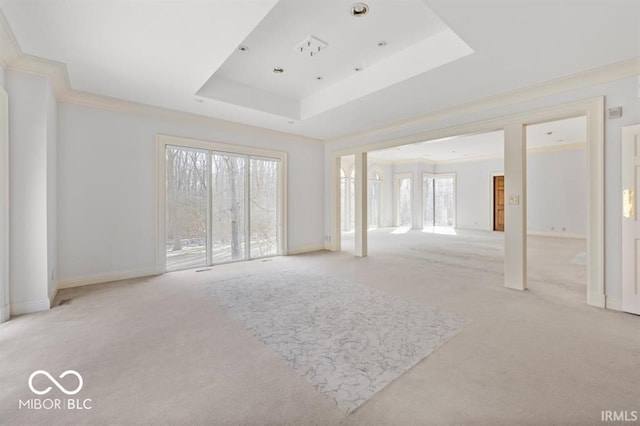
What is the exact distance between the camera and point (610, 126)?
10.1ft

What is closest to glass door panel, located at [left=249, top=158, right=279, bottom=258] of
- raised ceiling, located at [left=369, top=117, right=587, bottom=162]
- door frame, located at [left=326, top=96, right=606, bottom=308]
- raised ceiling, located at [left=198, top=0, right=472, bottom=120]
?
raised ceiling, located at [left=198, top=0, right=472, bottom=120]

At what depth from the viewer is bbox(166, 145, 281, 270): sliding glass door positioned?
15.8 feet

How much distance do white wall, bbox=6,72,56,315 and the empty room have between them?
17 mm

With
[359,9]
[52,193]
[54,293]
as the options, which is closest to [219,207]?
[52,193]

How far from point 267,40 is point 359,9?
42.7 inches

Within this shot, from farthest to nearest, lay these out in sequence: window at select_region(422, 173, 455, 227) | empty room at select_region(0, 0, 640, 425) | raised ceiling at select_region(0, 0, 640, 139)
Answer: window at select_region(422, 173, 455, 227) < raised ceiling at select_region(0, 0, 640, 139) < empty room at select_region(0, 0, 640, 425)

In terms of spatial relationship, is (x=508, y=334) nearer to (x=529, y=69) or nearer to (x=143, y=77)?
(x=529, y=69)

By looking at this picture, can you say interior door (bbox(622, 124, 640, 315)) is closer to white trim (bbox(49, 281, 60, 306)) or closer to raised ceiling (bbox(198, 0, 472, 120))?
raised ceiling (bbox(198, 0, 472, 120))

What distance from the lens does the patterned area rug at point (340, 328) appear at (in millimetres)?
1947

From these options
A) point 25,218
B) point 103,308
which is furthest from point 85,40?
point 103,308

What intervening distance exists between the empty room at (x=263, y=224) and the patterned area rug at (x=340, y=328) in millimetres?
25

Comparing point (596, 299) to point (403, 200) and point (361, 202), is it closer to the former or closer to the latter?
point (361, 202)

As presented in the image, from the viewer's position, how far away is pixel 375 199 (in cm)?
1178

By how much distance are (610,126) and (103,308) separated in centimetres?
597
